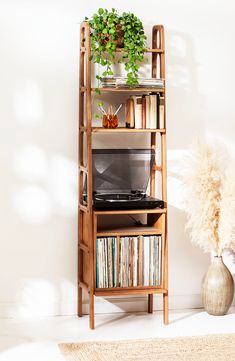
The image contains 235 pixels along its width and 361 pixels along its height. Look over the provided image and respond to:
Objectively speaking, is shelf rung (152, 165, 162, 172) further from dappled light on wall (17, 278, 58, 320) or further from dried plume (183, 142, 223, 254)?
dappled light on wall (17, 278, 58, 320)

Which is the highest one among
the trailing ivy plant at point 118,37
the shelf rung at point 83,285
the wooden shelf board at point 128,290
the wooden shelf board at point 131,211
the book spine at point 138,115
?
the trailing ivy plant at point 118,37

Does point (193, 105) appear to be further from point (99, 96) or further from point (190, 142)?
point (99, 96)

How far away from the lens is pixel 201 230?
14.2 ft

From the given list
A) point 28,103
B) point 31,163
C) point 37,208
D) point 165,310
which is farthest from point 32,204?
point 165,310

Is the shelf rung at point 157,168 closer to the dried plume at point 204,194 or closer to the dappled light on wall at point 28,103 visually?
the dried plume at point 204,194

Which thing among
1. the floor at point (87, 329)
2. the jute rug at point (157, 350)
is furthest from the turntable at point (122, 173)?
the jute rug at point (157, 350)

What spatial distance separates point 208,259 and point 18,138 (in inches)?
59.4

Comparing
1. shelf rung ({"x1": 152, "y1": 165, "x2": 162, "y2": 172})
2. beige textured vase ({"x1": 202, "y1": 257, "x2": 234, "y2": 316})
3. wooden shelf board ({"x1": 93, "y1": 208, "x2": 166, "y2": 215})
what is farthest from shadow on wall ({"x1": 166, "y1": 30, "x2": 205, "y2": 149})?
beige textured vase ({"x1": 202, "y1": 257, "x2": 234, "y2": 316})

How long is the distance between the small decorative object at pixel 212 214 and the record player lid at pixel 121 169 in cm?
27

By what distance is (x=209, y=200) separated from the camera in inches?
168

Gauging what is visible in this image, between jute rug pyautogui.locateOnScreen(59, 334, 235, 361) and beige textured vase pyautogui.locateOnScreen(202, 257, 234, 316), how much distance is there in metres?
0.46

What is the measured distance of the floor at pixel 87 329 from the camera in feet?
12.1

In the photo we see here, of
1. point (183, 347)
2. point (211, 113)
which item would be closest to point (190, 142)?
point (211, 113)

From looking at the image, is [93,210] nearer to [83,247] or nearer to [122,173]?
[83,247]
